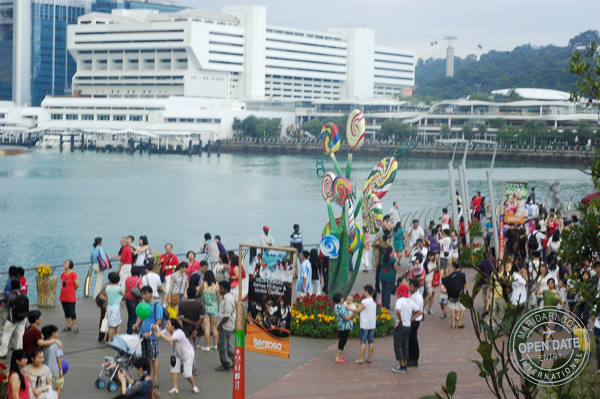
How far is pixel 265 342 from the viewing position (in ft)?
29.5

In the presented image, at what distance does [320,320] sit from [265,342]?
301cm

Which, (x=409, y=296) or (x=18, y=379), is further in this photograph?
(x=409, y=296)

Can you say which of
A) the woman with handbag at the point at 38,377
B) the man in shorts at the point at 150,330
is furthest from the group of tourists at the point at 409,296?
the woman with handbag at the point at 38,377

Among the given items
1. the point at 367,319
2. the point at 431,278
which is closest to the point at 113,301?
the point at 367,319

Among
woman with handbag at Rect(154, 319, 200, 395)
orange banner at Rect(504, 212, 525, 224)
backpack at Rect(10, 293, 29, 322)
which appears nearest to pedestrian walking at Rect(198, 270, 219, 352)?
woman with handbag at Rect(154, 319, 200, 395)

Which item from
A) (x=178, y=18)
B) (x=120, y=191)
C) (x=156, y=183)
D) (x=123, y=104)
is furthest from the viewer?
(x=178, y=18)

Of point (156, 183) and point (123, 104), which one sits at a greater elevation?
point (123, 104)

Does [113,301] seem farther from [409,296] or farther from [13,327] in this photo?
[409,296]

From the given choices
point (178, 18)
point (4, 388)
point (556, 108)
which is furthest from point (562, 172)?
point (4, 388)

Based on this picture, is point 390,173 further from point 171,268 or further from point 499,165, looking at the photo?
point 499,165

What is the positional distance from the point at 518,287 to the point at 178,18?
113860 mm

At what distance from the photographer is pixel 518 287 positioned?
1136 cm

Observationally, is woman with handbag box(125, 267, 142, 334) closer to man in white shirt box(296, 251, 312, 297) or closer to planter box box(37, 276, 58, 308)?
man in white shirt box(296, 251, 312, 297)

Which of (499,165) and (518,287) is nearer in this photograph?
(518,287)
